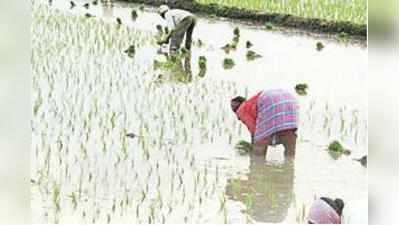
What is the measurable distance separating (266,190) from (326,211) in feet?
0.49

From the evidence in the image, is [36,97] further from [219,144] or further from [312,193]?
[312,193]

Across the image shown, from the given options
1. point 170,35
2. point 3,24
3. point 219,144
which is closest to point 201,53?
point 170,35

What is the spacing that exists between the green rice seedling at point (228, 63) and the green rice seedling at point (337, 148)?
29cm

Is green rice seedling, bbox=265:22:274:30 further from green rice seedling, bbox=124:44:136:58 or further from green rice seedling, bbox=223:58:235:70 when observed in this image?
green rice seedling, bbox=124:44:136:58

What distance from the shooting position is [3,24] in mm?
1766

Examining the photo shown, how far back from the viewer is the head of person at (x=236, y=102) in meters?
1.78

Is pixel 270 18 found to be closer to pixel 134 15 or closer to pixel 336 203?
pixel 134 15

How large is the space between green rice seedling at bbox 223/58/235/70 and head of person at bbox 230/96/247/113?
0.24ft

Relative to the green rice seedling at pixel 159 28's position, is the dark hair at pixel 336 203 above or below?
below

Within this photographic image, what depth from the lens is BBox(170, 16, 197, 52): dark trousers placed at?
1.78 meters

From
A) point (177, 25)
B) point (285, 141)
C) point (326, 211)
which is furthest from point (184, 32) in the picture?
point (326, 211)

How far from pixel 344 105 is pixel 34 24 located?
746 mm

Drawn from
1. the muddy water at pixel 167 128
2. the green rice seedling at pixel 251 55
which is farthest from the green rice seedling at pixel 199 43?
the green rice seedling at pixel 251 55

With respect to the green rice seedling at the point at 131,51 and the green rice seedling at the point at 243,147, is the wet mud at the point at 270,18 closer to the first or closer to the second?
the green rice seedling at the point at 131,51
